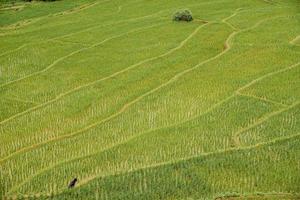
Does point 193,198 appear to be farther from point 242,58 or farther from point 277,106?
point 242,58

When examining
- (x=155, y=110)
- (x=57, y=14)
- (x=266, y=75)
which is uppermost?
(x=155, y=110)

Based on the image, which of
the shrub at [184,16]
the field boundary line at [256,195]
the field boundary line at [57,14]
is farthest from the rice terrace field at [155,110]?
the field boundary line at [57,14]

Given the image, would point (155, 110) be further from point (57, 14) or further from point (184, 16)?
point (57, 14)

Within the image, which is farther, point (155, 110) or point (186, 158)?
point (155, 110)

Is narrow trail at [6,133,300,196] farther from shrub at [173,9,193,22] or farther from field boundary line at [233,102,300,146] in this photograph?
shrub at [173,9,193,22]

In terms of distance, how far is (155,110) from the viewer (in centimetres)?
1633

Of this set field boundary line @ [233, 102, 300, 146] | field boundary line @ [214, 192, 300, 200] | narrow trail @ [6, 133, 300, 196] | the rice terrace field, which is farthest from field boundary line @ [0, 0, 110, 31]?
field boundary line @ [214, 192, 300, 200]

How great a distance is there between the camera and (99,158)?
13203 mm

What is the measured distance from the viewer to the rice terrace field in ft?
38.7

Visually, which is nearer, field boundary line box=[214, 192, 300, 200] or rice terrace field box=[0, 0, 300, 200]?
field boundary line box=[214, 192, 300, 200]

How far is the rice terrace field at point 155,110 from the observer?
1180 cm

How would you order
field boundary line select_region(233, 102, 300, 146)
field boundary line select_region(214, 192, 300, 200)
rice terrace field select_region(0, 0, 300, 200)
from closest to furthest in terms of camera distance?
field boundary line select_region(214, 192, 300, 200) → rice terrace field select_region(0, 0, 300, 200) → field boundary line select_region(233, 102, 300, 146)

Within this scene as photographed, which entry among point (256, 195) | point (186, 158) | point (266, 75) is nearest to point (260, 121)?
point (186, 158)

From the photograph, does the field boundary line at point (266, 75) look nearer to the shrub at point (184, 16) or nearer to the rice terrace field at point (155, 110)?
the rice terrace field at point (155, 110)
